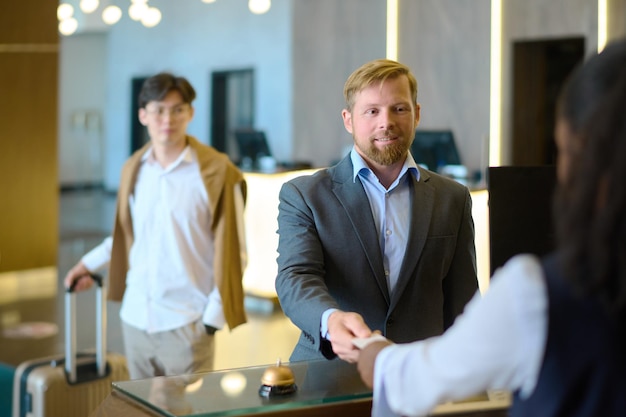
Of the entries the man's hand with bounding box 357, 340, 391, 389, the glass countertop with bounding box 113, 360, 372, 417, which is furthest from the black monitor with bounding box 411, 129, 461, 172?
the man's hand with bounding box 357, 340, 391, 389

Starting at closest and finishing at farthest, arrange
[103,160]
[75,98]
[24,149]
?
[24,149]
[75,98]
[103,160]

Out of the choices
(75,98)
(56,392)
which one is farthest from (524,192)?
(75,98)

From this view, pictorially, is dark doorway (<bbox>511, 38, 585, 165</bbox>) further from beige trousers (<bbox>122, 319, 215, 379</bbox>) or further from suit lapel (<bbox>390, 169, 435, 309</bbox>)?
suit lapel (<bbox>390, 169, 435, 309</bbox>)

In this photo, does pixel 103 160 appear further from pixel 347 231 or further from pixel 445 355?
pixel 445 355

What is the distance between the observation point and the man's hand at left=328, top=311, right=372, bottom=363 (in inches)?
78.3

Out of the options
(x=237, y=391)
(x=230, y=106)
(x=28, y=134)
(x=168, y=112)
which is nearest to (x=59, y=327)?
(x=28, y=134)

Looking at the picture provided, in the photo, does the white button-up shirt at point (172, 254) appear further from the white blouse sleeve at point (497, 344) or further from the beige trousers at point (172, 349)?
the white blouse sleeve at point (497, 344)

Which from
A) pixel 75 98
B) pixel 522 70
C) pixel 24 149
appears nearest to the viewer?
pixel 24 149

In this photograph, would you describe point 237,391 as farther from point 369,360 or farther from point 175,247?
point 175,247

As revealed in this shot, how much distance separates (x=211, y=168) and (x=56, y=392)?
3.90 ft

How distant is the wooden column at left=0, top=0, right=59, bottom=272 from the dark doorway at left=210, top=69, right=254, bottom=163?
16.7 ft

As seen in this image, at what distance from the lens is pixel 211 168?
4152 mm

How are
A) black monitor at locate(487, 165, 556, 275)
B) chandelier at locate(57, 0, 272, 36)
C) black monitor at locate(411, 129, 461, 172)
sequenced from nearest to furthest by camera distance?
black monitor at locate(487, 165, 556, 275) < black monitor at locate(411, 129, 461, 172) < chandelier at locate(57, 0, 272, 36)

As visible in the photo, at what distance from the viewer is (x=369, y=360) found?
171cm
